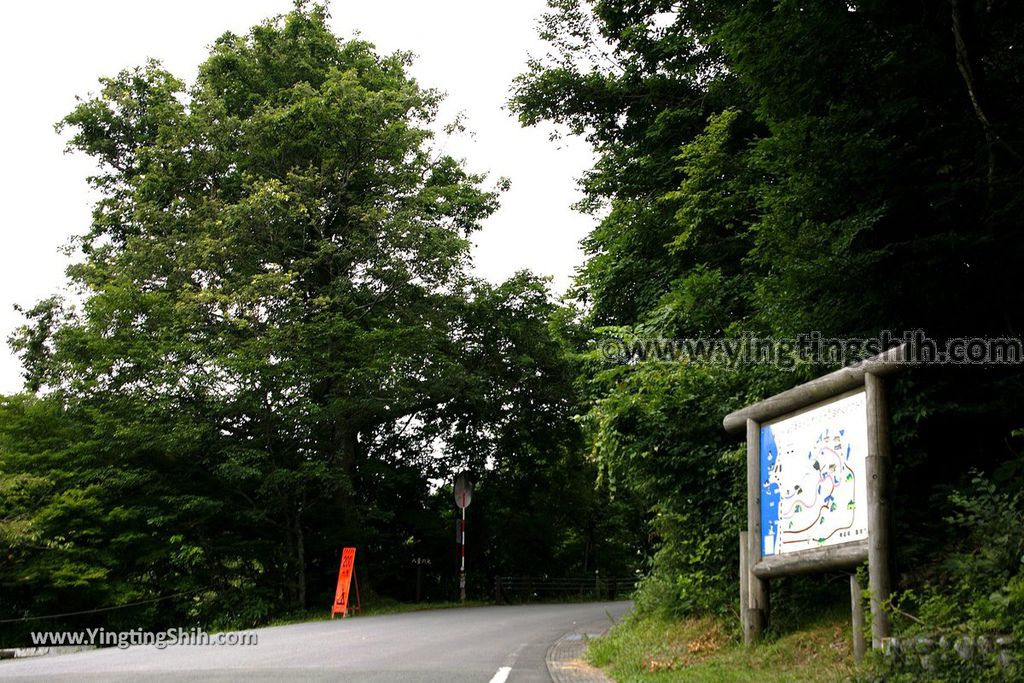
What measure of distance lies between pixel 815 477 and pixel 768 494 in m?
0.84

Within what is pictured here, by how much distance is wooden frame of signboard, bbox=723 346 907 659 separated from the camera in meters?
7.41

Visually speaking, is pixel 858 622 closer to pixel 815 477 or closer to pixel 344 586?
pixel 815 477

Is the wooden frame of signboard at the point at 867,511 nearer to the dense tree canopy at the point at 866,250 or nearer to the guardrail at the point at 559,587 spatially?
the dense tree canopy at the point at 866,250

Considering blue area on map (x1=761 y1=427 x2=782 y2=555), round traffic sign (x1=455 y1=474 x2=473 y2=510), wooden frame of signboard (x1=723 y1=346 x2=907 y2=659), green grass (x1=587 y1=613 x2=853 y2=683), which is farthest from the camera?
round traffic sign (x1=455 y1=474 x2=473 y2=510)

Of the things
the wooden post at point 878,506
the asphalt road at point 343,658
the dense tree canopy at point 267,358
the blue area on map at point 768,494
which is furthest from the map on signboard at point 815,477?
the dense tree canopy at point 267,358

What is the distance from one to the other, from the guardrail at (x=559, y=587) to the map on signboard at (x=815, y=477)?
768 inches

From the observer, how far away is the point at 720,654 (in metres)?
9.70

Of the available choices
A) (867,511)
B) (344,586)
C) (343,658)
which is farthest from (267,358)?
(867,511)

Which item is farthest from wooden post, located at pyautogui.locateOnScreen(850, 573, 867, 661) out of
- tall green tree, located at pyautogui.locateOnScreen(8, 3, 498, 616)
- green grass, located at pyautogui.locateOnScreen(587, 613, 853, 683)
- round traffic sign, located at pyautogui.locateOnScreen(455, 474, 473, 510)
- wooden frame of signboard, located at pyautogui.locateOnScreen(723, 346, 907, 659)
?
round traffic sign, located at pyautogui.locateOnScreen(455, 474, 473, 510)

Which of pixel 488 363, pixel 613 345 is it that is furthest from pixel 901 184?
pixel 488 363

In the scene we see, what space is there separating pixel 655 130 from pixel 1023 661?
12.3 meters

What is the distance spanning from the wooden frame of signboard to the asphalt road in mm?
2544

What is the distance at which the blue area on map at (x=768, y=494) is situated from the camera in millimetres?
9062

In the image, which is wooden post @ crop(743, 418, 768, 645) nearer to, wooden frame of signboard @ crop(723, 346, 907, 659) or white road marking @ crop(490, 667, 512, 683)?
wooden frame of signboard @ crop(723, 346, 907, 659)
